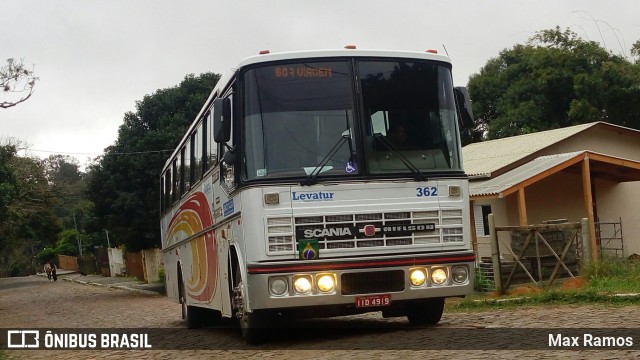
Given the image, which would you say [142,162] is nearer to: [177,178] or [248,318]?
[177,178]

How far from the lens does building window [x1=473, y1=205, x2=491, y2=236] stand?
2772 centimetres

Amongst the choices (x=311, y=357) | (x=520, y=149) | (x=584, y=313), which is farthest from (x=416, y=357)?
(x=520, y=149)

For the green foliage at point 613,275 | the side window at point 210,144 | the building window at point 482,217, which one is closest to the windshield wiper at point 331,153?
the side window at point 210,144

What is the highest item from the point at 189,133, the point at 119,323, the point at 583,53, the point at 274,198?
the point at 583,53

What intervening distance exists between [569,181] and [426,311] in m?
18.3

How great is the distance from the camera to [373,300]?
9758mm

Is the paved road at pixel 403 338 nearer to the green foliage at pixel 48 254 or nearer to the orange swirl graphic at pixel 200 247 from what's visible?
the orange swirl graphic at pixel 200 247

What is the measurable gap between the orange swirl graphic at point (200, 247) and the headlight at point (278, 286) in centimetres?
257

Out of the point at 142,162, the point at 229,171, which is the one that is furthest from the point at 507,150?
the point at 229,171

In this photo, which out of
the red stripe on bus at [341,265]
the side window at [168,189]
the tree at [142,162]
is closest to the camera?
the red stripe on bus at [341,265]

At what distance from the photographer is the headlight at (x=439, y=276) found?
32.6 ft

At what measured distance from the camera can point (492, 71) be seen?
46.4 meters

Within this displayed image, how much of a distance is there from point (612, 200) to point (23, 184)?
28590 millimetres

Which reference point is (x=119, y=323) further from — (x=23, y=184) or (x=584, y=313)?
(x=23, y=184)
